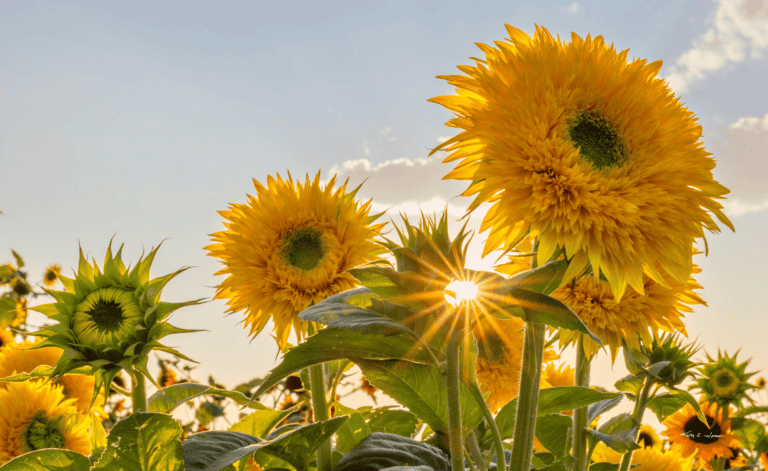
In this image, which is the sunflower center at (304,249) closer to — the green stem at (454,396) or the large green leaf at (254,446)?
the large green leaf at (254,446)

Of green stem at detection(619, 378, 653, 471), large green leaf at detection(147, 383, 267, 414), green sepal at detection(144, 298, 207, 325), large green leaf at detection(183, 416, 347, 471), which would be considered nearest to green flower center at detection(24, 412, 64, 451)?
large green leaf at detection(147, 383, 267, 414)

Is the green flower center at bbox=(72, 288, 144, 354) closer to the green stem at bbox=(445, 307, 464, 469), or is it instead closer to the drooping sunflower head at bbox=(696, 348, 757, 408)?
the green stem at bbox=(445, 307, 464, 469)

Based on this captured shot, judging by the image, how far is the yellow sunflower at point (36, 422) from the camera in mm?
1649

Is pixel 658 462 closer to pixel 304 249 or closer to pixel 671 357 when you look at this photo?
pixel 671 357

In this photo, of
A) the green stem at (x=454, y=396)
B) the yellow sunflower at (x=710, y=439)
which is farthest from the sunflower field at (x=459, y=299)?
the yellow sunflower at (x=710, y=439)

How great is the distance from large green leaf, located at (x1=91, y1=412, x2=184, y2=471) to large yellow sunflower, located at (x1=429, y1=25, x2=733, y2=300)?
0.62 metres

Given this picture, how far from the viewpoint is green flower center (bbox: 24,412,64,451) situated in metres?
1.65

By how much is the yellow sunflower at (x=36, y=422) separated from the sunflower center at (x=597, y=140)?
1486 millimetres

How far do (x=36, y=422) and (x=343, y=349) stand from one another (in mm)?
1284

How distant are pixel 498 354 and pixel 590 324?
0.43 metres

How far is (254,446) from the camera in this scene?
0.85m

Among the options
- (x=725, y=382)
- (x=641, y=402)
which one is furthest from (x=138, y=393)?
(x=725, y=382)

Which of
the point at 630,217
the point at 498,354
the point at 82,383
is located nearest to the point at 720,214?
the point at 630,217

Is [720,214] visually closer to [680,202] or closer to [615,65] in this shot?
[680,202]
